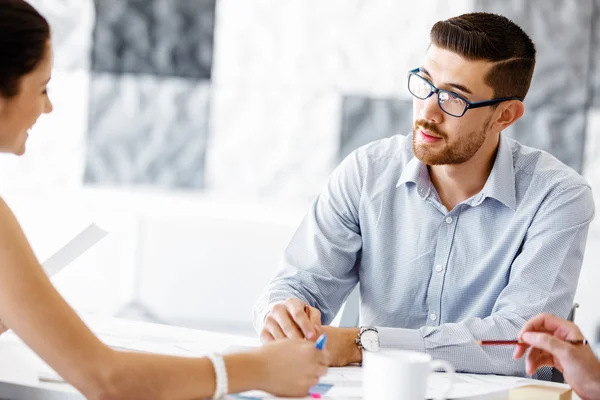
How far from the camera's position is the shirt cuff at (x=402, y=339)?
5.82 feet

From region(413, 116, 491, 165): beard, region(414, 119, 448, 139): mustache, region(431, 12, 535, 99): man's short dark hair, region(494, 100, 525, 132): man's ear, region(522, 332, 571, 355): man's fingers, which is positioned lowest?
region(522, 332, 571, 355): man's fingers

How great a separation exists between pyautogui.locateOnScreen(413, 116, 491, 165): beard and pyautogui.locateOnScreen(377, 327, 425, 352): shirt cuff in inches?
19.6

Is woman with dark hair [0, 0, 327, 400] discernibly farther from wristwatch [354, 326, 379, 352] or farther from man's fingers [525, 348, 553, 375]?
man's fingers [525, 348, 553, 375]

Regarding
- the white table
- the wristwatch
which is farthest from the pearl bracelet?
the wristwatch

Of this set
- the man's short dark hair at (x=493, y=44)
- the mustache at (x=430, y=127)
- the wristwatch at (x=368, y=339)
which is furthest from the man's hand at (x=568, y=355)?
the man's short dark hair at (x=493, y=44)

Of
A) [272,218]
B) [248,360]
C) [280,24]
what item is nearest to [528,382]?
[248,360]

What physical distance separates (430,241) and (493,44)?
51 cm

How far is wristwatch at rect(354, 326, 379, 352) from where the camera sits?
1705 millimetres

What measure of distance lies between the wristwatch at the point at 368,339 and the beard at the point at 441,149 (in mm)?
544

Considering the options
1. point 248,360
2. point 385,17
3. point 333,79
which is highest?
point 385,17

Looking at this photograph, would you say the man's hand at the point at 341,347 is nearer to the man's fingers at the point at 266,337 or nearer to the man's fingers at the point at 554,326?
the man's fingers at the point at 266,337

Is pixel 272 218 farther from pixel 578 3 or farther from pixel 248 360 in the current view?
pixel 248 360

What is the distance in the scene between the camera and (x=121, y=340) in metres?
1.70

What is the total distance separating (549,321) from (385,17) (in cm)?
226
